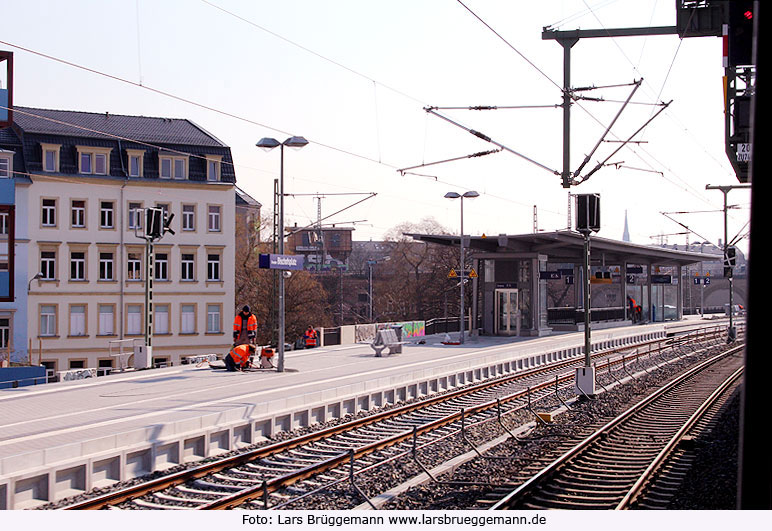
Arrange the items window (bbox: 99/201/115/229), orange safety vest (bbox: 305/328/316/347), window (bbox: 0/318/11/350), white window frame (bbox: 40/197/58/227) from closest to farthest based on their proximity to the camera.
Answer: orange safety vest (bbox: 305/328/316/347) → window (bbox: 0/318/11/350) → white window frame (bbox: 40/197/58/227) → window (bbox: 99/201/115/229)

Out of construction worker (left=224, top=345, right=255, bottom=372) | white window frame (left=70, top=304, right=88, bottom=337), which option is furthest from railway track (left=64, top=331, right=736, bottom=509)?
white window frame (left=70, top=304, right=88, bottom=337)

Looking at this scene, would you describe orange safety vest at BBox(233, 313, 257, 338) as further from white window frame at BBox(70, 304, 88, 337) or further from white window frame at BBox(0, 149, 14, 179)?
white window frame at BBox(70, 304, 88, 337)

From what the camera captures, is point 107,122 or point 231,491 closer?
point 231,491

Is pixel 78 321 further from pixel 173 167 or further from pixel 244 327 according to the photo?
pixel 244 327

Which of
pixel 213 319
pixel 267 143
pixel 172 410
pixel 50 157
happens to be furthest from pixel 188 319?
pixel 172 410

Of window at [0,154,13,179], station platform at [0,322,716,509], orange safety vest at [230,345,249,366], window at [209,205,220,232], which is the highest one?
window at [0,154,13,179]

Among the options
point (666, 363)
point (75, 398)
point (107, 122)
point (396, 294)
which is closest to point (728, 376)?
point (666, 363)

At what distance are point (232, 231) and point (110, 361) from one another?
9570 mm

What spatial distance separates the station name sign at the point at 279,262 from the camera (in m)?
20.9

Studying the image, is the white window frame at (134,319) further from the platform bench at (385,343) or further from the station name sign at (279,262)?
the station name sign at (279,262)

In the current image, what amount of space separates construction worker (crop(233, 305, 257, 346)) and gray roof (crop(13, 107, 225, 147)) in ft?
76.2

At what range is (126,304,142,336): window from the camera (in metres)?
42.2

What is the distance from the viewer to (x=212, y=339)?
43.8 metres

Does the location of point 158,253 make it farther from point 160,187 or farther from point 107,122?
point 107,122
